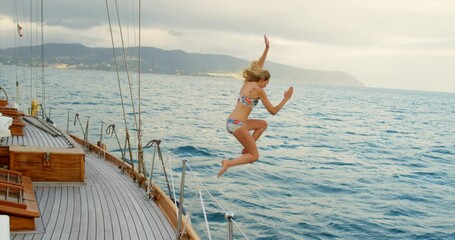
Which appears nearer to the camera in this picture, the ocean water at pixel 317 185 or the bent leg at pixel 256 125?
the bent leg at pixel 256 125

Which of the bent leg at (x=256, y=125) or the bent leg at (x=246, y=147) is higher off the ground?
the bent leg at (x=256, y=125)

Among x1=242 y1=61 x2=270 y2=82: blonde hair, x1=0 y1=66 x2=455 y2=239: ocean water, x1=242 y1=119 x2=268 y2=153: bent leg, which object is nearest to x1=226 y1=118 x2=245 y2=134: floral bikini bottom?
x1=242 y1=119 x2=268 y2=153: bent leg

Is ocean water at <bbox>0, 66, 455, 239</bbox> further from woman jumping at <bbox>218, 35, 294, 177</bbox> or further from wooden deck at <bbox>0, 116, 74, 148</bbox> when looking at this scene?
wooden deck at <bbox>0, 116, 74, 148</bbox>

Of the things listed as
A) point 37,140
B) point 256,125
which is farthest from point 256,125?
point 37,140

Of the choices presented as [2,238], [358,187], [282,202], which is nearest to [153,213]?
[2,238]

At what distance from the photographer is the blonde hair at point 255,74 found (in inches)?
140

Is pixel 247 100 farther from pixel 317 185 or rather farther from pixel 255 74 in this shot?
pixel 317 185

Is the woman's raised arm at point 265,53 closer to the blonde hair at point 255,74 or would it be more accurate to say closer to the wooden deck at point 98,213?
the blonde hair at point 255,74

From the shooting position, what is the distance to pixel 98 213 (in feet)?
21.1

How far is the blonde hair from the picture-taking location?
355 cm

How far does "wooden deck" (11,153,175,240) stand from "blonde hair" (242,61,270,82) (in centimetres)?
304

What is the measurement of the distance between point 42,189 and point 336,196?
35.1 ft

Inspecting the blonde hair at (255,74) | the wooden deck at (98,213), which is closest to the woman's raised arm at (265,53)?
the blonde hair at (255,74)

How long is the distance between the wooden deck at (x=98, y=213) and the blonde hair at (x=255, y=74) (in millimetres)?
3037
